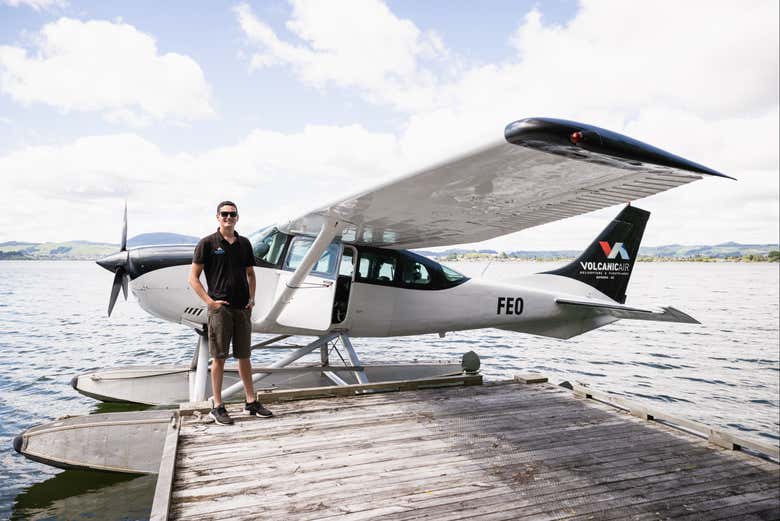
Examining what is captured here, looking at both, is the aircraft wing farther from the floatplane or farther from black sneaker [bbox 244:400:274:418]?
black sneaker [bbox 244:400:274:418]

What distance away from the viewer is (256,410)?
400 cm

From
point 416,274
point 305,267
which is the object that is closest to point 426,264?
point 416,274

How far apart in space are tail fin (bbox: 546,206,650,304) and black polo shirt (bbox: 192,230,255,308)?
6.23 m

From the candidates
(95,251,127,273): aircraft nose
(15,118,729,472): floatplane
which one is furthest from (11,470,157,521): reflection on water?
(95,251,127,273): aircraft nose

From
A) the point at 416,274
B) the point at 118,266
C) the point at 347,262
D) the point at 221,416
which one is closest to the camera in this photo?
the point at 221,416

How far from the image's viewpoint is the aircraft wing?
2.25 meters

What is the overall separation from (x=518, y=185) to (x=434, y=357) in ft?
34.4

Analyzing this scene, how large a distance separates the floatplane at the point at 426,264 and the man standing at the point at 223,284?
1.09 metres

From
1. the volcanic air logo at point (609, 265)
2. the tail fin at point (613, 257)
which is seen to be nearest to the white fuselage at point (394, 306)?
the tail fin at point (613, 257)

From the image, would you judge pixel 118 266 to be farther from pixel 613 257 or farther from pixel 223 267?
pixel 613 257

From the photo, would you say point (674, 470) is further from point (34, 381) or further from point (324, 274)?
point (34, 381)

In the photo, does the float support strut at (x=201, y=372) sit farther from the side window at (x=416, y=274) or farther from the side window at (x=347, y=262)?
the side window at (x=416, y=274)

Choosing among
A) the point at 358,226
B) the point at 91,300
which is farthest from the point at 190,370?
the point at 91,300

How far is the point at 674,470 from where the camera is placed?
3152mm
